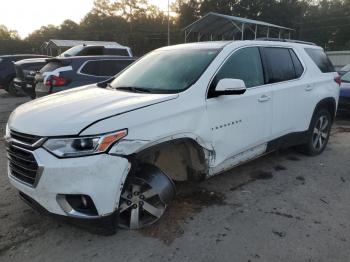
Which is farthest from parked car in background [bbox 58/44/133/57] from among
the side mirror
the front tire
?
the front tire

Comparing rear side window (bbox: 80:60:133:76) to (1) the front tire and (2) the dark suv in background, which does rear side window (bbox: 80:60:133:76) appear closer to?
(2) the dark suv in background

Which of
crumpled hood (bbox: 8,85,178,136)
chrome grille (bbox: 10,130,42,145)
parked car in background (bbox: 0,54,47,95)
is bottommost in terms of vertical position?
parked car in background (bbox: 0,54,47,95)

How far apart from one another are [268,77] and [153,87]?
5.31ft

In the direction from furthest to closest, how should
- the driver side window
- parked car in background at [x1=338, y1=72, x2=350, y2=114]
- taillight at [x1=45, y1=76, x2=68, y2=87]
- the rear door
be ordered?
1. parked car in background at [x1=338, y1=72, x2=350, y2=114]
2. taillight at [x1=45, y1=76, x2=68, y2=87]
3. the rear door
4. the driver side window

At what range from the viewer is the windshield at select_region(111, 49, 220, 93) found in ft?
13.2

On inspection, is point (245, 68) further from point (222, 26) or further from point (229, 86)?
point (222, 26)

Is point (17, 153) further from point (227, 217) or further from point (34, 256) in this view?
point (227, 217)

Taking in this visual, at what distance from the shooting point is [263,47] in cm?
494

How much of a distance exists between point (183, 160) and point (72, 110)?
1.31 meters

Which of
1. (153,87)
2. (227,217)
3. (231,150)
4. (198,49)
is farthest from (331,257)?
(198,49)

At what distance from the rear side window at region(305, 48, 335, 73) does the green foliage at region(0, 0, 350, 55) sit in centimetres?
4488

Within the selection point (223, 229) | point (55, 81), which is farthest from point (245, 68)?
point (55, 81)

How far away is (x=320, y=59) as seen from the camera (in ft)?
20.0

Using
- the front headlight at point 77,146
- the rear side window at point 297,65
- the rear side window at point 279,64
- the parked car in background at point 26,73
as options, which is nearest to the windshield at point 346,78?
the rear side window at point 297,65
